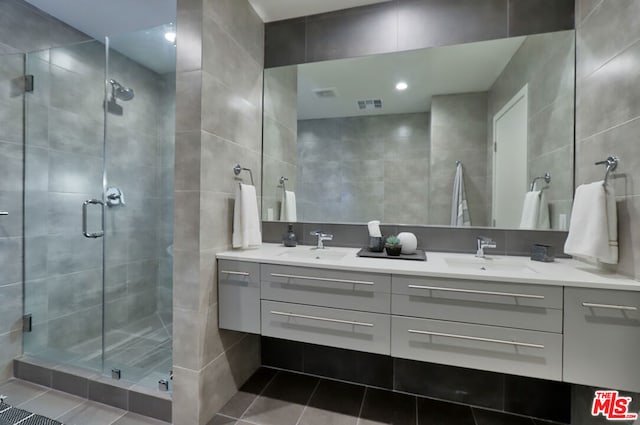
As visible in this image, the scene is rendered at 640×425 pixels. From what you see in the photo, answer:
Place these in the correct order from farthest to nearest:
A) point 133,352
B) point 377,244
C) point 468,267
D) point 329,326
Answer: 1. point 133,352
2. point 377,244
3. point 468,267
4. point 329,326

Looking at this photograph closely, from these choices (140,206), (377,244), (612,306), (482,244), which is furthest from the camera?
(140,206)

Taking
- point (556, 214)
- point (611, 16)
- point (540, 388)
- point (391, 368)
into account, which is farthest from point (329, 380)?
point (611, 16)

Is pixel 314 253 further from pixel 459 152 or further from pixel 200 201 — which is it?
pixel 459 152

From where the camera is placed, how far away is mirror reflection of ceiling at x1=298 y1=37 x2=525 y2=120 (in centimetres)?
175

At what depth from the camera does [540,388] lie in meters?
1.56

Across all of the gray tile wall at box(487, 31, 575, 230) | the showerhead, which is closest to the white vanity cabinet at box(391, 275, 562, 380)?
the gray tile wall at box(487, 31, 575, 230)

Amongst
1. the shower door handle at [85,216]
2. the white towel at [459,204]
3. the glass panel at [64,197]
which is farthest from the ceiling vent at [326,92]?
the shower door handle at [85,216]

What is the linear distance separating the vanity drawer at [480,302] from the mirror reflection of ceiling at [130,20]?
70.9 inches

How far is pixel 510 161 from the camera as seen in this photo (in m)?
1.75

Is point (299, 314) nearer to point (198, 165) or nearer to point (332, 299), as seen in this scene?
point (332, 299)

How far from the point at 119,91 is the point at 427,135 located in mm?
2242

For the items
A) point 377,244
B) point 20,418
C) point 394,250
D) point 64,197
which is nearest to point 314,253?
point 377,244

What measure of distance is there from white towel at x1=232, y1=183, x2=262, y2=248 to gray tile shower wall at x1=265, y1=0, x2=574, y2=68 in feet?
3.57

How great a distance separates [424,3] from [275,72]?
3.64 ft
